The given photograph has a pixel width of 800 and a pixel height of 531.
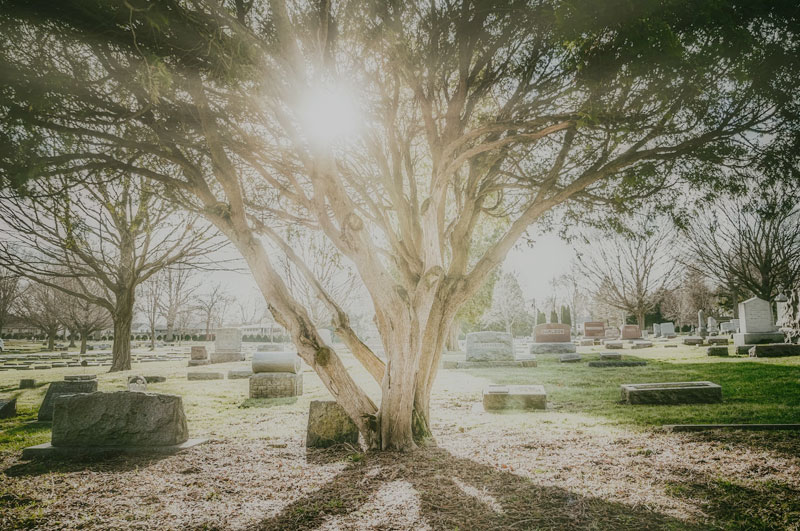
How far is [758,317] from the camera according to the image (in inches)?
705

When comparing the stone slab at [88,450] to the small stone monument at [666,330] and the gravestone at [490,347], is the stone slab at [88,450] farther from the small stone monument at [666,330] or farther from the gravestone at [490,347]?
the small stone monument at [666,330]

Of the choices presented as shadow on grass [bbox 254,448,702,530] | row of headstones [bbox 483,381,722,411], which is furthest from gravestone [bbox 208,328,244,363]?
shadow on grass [bbox 254,448,702,530]

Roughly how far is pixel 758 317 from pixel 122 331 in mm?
26990

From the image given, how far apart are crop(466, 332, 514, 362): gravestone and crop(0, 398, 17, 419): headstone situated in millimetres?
14824

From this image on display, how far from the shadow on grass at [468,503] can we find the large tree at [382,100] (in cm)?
99

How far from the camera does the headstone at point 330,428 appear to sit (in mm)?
5867

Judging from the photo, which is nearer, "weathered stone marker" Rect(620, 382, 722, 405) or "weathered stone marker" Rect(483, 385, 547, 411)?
"weathered stone marker" Rect(620, 382, 722, 405)

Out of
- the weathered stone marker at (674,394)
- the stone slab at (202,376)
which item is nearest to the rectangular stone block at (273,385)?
the stone slab at (202,376)

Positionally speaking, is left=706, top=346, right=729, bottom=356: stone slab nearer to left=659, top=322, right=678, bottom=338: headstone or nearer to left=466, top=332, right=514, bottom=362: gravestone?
left=466, top=332, right=514, bottom=362: gravestone

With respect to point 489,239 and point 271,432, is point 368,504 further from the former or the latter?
point 489,239

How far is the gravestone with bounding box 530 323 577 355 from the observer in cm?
2273

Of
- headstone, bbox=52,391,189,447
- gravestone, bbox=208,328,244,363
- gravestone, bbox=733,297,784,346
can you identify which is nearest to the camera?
headstone, bbox=52,391,189,447

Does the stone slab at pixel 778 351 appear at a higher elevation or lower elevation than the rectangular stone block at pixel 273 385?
higher

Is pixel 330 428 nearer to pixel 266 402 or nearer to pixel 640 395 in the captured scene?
pixel 266 402
